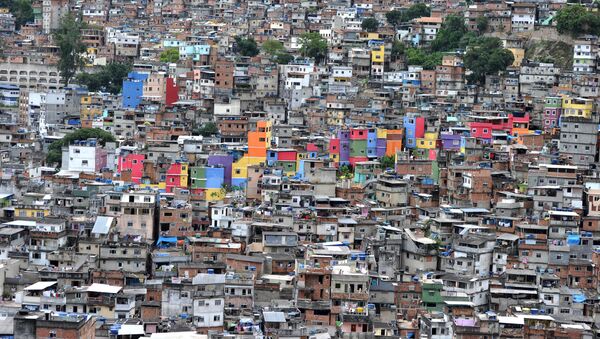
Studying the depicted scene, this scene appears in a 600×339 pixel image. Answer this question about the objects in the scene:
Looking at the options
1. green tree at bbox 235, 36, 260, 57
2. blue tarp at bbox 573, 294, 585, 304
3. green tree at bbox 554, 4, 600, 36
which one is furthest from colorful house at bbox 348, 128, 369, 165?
green tree at bbox 235, 36, 260, 57

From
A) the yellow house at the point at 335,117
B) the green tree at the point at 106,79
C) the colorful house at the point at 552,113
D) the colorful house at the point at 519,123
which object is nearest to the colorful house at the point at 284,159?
the yellow house at the point at 335,117

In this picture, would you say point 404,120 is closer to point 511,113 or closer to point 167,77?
point 511,113

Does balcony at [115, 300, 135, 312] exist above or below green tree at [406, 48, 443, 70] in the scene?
below

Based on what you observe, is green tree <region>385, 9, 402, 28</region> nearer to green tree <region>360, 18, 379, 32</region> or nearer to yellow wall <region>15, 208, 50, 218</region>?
green tree <region>360, 18, 379, 32</region>

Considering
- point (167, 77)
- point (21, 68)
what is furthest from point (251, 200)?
point (21, 68)

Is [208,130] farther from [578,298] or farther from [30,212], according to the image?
[578,298]

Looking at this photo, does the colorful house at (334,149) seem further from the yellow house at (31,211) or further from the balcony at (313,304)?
the balcony at (313,304)

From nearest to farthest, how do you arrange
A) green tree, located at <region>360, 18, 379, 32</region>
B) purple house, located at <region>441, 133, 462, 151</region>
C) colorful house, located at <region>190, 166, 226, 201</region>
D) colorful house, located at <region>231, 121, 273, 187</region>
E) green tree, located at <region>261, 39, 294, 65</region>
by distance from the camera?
colorful house, located at <region>190, 166, 226, 201</region> → colorful house, located at <region>231, 121, 273, 187</region> → purple house, located at <region>441, 133, 462, 151</region> → green tree, located at <region>261, 39, 294, 65</region> → green tree, located at <region>360, 18, 379, 32</region>
